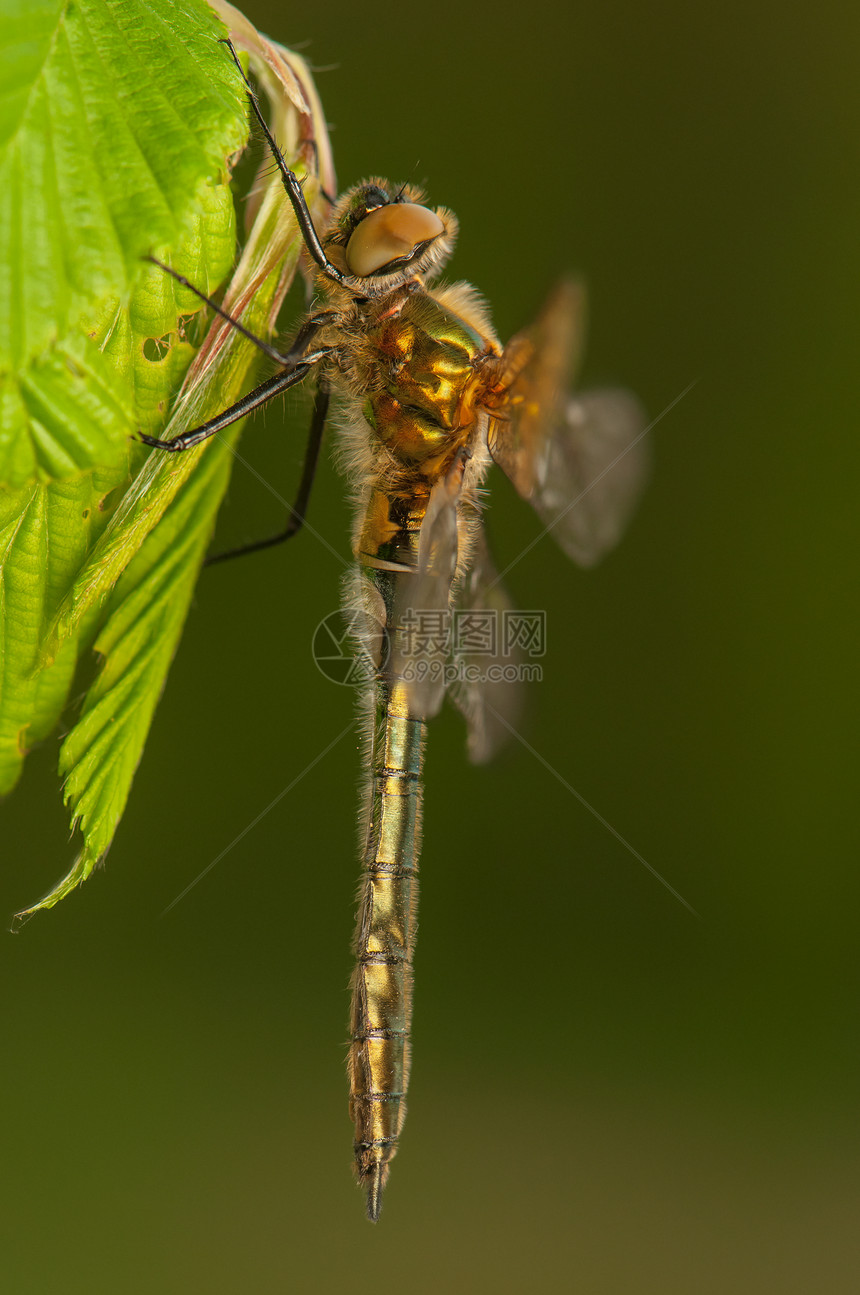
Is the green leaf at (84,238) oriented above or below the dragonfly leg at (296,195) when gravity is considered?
below

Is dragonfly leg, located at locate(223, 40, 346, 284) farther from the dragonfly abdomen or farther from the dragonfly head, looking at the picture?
the dragonfly abdomen

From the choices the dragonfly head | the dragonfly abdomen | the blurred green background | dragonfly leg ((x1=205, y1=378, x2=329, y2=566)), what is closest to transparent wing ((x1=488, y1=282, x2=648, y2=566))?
the dragonfly head

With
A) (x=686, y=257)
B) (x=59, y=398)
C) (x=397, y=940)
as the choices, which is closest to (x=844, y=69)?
(x=686, y=257)

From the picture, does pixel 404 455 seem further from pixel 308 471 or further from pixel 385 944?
pixel 385 944

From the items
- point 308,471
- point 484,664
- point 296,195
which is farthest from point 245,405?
point 484,664

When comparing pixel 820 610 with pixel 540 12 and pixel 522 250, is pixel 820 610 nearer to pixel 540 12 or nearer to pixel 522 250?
pixel 522 250

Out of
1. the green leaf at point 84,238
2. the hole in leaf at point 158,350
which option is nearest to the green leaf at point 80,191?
the green leaf at point 84,238

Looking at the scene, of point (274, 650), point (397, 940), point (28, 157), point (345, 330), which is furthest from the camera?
point (274, 650)

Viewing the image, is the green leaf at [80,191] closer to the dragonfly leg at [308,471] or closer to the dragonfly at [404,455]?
the dragonfly at [404,455]
